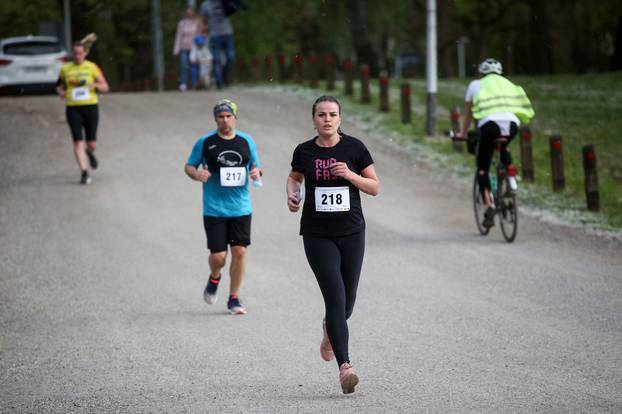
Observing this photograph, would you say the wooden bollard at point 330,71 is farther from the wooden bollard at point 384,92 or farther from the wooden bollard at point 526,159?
the wooden bollard at point 526,159

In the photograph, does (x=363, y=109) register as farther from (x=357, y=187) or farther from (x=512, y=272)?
(x=357, y=187)

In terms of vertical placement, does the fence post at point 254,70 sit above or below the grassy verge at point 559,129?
above

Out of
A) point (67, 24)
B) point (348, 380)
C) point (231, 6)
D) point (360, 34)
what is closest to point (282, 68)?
point (231, 6)

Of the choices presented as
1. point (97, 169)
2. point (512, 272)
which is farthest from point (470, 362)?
point (97, 169)

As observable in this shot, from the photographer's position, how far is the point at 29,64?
95.0 ft

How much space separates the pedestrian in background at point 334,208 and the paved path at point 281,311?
1.89ft

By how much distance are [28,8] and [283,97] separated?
24.5 metres

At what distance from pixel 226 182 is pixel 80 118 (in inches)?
339

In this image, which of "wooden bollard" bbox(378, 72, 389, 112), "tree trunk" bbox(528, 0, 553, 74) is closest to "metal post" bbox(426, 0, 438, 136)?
"wooden bollard" bbox(378, 72, 389, 112)

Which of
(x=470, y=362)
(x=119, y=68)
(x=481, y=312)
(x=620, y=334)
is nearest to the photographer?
(x=470, y=362)

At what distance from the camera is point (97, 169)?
19.2 meters

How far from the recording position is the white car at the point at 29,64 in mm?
28953

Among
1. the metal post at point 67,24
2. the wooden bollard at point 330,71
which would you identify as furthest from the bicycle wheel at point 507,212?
the metal post at point 67,24

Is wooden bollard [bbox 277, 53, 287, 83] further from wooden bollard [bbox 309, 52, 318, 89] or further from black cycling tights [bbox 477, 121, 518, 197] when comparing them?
black cycling tights [bbox 477, 121, 518, 197]
